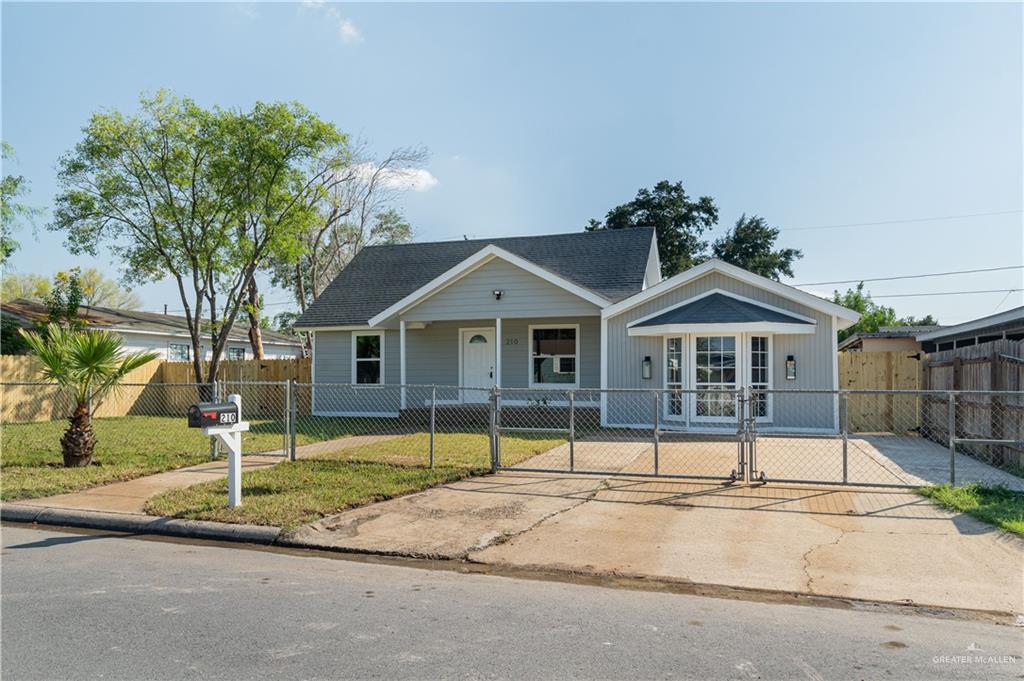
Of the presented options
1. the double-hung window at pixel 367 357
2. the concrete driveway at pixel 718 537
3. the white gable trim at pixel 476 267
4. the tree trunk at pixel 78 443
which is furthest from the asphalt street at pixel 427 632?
the double-hung window at pixel 367 357

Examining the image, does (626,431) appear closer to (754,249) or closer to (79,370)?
→ (79,370)

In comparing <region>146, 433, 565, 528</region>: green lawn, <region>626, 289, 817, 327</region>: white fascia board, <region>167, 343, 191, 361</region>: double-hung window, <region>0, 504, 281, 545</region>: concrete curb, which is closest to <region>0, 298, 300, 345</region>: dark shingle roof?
<region>167, 343, 191, 361</region>: double-hung window

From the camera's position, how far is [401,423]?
60.5 ft

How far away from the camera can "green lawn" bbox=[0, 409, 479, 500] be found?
32.8ft

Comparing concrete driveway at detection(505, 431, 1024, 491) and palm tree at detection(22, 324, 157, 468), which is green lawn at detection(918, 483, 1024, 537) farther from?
palm tree at detection(22, 324, 157, 468)

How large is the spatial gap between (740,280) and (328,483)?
34.8 ft

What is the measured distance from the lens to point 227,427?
823cm

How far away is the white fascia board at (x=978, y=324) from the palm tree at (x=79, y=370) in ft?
47.3

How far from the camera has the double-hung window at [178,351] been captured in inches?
1117

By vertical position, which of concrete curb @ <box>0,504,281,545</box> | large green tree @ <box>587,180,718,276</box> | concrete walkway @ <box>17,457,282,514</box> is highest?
large green tree @ <box>587,180,718,276</box>

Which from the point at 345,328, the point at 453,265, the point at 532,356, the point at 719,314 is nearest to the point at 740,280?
the point at 719,314

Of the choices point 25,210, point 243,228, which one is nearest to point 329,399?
point 243,228

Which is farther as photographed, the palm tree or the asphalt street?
the palm tree

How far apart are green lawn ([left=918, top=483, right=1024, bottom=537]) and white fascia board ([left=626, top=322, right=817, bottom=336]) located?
19.7 ft
